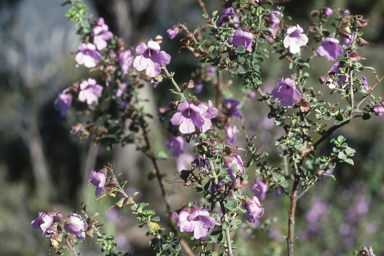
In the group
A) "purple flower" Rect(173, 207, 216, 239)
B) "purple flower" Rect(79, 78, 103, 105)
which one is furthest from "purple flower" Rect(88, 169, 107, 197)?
"purple flower" Rect(79, 78, 103, 105)

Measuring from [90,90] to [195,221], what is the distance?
0.76m

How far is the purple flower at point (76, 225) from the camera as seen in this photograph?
3.00 ft

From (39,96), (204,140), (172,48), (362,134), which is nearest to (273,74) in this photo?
(362,134)

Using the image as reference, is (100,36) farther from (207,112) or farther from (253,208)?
(253,208)

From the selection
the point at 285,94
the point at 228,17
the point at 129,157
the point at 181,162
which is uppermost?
the point at 228,17

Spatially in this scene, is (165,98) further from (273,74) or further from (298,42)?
(298,42)

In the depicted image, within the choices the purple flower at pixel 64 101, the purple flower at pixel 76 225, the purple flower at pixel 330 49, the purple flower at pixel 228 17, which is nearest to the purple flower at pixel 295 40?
the purple flower at pixel 330 49

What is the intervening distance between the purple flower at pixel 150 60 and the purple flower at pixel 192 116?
14cm

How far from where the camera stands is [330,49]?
3.47ft

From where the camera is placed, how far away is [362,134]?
6.35 meters

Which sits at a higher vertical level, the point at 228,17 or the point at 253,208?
the point at 228,17

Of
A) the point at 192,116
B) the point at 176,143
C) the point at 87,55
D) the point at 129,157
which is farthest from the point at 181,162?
the point at 129,157

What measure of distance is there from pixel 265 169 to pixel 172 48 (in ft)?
32.7

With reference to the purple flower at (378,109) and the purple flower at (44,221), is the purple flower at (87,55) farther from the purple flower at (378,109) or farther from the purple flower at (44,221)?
the purple flower at (378,109)
